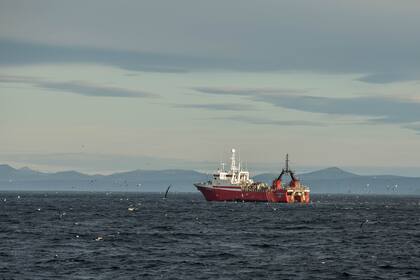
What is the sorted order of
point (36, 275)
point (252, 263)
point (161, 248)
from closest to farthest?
1. point (36, 275)
2. point (252, 263)
3. point (161, 248)

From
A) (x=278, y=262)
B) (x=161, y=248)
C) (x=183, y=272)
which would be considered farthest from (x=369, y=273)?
(x=161, y=248)

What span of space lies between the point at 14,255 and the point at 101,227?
4890 cm

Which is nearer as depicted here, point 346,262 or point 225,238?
point 346,262

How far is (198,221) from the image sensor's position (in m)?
161

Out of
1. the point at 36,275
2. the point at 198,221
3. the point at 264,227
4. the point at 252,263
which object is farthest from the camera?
the point at 198,221

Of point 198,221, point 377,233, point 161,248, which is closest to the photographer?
point 161,248

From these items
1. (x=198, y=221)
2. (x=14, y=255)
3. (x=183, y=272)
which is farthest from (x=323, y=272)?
(x=198, y=221)

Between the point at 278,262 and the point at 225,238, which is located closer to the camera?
the point at 278,262

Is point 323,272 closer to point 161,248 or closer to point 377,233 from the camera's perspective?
point 161,248

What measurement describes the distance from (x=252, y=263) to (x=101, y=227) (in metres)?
58.0

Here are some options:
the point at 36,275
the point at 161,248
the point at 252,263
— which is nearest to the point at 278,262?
the point at 252,263

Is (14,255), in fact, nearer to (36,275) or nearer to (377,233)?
(36,275)

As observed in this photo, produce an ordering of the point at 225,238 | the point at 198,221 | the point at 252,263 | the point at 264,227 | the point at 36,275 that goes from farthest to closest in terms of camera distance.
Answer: the point at 198,221
the point at 264,227
the point at 225,238
the point at 252,263
the point at 36,275

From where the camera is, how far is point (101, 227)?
141 meters
